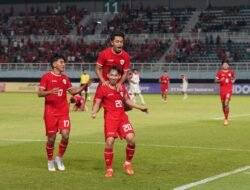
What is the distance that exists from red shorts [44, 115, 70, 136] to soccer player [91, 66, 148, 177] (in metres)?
0.91

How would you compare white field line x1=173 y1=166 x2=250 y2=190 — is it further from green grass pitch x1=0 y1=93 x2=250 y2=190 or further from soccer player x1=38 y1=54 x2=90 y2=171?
soccer player x1=38 y1=54 x2=90 y2=171

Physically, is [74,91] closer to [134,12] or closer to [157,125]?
[157,125]

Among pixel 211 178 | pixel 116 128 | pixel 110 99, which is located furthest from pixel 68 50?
pixel 211 178

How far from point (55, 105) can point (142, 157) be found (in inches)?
106

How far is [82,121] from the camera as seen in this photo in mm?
26016

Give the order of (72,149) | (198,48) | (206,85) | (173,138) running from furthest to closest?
(198,48), (206,85), (173,138), (72,149)

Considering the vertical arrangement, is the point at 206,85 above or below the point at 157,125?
below

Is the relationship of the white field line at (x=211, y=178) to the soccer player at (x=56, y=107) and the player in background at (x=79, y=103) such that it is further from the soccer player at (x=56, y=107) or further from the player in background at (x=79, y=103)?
the player in background at (x=79, y=103)

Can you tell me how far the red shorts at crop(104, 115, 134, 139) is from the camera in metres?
11.5

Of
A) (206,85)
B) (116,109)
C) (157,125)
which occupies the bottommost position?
(206,85)

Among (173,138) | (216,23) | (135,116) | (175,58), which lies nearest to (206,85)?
(175,58)

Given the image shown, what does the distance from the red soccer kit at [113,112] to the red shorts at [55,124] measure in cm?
103

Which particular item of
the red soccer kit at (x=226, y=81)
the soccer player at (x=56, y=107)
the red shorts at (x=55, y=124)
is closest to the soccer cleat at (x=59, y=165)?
the soccer player at (x=56, y=107)

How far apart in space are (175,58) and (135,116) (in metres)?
34.3
